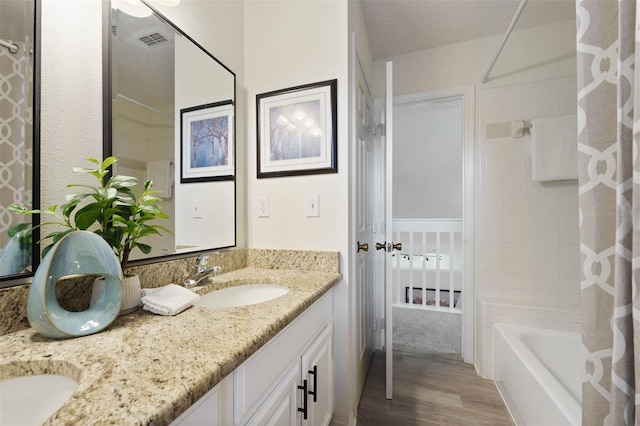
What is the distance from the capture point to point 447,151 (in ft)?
10.9

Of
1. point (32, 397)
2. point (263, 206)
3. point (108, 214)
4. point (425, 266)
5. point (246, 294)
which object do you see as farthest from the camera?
point (425, 266)

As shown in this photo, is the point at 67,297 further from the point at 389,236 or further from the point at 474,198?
the point at 474,198

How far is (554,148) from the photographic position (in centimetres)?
172

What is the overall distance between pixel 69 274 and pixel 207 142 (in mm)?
814

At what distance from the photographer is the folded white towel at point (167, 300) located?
2.45 feet

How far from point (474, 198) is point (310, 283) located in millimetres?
1546

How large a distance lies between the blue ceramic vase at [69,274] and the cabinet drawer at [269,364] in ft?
1.17

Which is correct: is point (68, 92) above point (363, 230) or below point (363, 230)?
above

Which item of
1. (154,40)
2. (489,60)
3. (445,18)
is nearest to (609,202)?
(154,40)

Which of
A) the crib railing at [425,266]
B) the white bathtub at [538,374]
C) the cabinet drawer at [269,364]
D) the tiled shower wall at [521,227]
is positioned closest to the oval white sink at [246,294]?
the cabinet drawer at [269,364]

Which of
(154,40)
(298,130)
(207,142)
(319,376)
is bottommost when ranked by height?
(319,376)

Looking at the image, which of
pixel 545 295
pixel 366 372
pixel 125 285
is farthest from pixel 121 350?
pixel 545 295

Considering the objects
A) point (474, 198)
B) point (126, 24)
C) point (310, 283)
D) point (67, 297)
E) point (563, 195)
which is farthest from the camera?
point (474, 198)

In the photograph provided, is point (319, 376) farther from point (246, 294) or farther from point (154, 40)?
point (154, 40)
